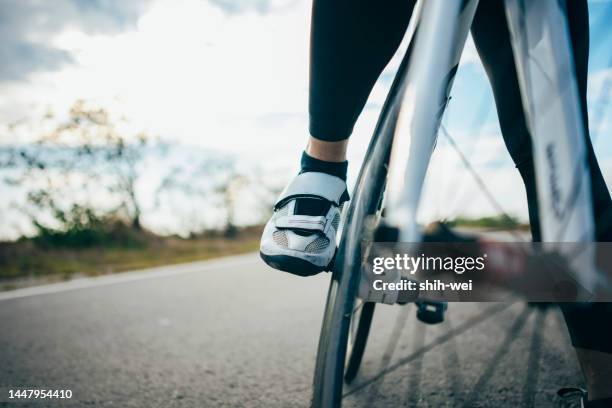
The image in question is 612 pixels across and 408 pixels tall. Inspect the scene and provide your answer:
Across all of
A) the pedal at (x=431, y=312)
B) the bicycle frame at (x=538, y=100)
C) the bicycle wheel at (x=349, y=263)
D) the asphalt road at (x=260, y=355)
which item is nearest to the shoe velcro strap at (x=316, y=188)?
the bicycle wheel at (x=349, y=263)

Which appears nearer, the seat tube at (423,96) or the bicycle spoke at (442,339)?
the seat tube at (423,96)

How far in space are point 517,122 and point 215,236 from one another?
48.0 ft

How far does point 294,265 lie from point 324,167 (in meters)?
0.24

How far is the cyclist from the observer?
75 centimetres

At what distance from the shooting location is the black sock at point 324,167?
97 centimetres

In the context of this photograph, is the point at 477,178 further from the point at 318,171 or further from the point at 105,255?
the point at 105,255

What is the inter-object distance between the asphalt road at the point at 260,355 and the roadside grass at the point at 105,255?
2506mm

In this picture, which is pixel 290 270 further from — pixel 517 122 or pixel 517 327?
pixel 517 327

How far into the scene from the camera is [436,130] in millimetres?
730

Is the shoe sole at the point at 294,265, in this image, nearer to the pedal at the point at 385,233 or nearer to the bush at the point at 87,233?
the pedal at the point at 385,233


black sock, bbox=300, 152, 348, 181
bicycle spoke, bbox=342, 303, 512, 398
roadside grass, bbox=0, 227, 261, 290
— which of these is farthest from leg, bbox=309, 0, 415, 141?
roadside grass, bbox=0, 227, 261, 290

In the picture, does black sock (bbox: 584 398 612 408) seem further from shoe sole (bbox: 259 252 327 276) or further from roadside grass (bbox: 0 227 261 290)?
roadside grass (bbox: 0 227 261 290)

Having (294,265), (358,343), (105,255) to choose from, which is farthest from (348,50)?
(105,255)

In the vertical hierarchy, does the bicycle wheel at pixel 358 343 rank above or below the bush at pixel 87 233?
above
